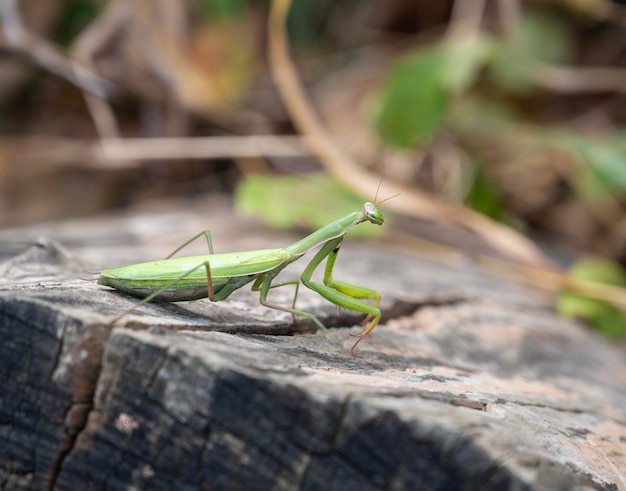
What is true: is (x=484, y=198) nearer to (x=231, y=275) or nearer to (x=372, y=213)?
(x=372, y=213)

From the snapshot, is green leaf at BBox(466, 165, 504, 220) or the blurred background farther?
green leaf at BBox(466, 165, 504, 220)

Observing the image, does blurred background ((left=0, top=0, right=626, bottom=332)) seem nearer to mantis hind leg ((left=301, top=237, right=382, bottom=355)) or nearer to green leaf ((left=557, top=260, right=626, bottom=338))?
green leaf ((left=557, top=260, right=626, bottom=338))

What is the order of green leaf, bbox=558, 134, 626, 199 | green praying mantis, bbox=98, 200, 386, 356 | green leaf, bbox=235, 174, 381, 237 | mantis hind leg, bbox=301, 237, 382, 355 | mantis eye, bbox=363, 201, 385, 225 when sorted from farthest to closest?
green leaf, bbox=558, 134, 626, 199 → green leaf, bbox=235, 174, 381, 237 → mantis eye, bbox=363, 201, 385, 225 → mantis hind leg, bbox=301, 237, 382, 355 → green praying mantis, bbox=98, 200, 386, 356

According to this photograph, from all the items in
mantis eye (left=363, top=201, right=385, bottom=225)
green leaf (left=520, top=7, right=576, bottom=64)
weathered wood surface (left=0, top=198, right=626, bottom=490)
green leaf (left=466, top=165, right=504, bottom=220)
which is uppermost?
green leaf (left=520, top=7, right=576, bottom=64)

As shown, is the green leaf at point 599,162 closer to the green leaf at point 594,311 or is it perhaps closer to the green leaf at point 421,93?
the green leaf at point 594,311

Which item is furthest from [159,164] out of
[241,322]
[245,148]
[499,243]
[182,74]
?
[241,322]

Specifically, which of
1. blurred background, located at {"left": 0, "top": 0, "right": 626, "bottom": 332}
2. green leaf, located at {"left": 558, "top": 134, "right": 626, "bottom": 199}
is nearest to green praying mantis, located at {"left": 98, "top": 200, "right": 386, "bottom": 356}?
blurred background, located at {"left": 0, "top": 0, "right": 626, "bottom": 332}
